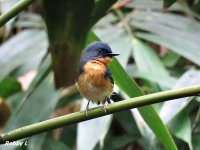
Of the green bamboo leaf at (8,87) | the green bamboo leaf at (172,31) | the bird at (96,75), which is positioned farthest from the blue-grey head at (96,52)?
the green bamboo leaf at (8,87)

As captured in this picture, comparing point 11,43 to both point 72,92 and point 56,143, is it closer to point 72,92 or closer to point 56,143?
point 72,92

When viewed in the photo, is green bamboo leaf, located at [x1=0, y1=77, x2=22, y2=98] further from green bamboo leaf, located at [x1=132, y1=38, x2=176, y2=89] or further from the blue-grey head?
the blue-grey head

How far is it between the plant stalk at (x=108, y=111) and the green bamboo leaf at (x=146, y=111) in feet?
0.69

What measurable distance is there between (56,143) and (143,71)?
0.33m

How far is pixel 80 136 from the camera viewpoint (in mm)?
1309

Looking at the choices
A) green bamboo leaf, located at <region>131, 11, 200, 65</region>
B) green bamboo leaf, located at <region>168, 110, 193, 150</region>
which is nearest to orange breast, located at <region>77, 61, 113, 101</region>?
green bamboo leaf, located at <region>168, 110, 193, 150</region>

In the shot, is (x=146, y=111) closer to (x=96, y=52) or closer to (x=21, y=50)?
(x=96, y=52)

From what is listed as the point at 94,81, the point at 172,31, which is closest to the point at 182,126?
the point at 172,31

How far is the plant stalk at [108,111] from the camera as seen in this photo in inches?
23.8

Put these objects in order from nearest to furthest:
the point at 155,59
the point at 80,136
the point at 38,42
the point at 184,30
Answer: the point at 80,136, the point at 155,59, the point at 184,30, the point at 38,42

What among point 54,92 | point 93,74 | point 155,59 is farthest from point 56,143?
point 93,74

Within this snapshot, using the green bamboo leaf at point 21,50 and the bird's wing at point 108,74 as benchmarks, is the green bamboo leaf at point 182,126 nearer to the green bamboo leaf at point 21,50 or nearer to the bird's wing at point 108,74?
the bird's wing at point 108,74

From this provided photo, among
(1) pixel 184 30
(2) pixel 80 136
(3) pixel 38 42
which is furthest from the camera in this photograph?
(3) pixel 38 42

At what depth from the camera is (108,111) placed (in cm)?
63
